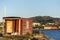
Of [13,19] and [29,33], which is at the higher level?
[13,19]

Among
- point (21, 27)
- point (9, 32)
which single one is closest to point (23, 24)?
point (21, 27)

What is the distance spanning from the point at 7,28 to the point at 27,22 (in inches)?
75.1

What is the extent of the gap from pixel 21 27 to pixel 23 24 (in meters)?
0.32

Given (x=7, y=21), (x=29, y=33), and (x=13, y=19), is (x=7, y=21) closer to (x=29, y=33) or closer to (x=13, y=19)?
(x=13, y=19)

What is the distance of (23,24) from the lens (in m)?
21.0

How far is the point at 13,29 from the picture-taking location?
2195cm

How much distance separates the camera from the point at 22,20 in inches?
827

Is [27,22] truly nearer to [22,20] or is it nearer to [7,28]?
[22,20]

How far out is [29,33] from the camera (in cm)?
2145

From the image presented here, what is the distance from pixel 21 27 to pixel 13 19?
1.05 m

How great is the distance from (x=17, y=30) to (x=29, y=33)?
114 cm

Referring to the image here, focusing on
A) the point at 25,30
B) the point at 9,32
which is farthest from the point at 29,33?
the point at 9,32

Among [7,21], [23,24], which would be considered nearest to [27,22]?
[23,24]

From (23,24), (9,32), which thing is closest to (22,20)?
(23,24)
